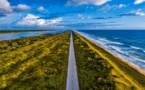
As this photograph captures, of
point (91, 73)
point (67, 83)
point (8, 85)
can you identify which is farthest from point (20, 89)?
point (91, 73)

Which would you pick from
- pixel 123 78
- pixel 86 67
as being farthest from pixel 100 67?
pixel 123 78

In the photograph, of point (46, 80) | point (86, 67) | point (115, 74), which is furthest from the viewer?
point (86, 67)

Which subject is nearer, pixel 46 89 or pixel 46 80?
pixel 46 89

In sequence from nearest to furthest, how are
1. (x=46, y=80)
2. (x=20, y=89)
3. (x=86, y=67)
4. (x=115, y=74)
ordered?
1. (x=20, y=89)
2. (x=46, y=80)
3. (x=115, y=74)
4. (x=86, y=67)

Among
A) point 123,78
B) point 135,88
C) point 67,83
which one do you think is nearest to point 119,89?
point 135,88

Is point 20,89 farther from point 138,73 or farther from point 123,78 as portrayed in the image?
point 138,73

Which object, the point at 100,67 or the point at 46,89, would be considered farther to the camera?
the point at 100,67

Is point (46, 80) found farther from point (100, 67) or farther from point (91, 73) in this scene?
point (100, 67)

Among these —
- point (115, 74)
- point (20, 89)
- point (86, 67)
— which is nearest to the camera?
point (20, 89)

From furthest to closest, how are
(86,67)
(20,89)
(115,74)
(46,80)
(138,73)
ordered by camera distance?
(86,67) < (138,73) < (115,74) < (46,80) < (20,89)
